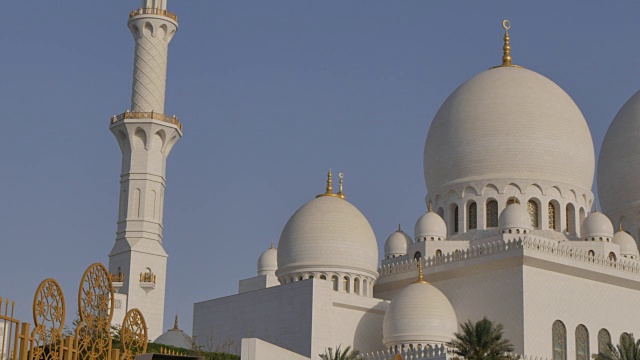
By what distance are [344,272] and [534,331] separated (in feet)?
19.0

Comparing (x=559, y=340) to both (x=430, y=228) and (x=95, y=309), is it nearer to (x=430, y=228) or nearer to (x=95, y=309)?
(x=430, y=228)

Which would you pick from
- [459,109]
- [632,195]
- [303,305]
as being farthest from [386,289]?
[632,195]

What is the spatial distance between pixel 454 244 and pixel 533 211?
2694mm

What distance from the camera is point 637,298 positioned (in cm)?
3203

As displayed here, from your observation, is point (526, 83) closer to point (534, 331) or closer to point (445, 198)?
point (445, 198)

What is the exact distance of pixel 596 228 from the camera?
106 feet

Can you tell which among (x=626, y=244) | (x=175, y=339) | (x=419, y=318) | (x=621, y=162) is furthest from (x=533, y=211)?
(x=175, y=339)

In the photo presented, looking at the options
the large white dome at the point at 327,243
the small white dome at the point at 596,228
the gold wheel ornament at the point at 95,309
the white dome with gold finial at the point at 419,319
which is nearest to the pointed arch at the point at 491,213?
the small white dome at the point at 596,228

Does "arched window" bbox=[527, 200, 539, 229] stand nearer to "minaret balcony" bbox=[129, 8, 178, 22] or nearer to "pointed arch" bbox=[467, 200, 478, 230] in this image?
"pointed arch" bbox=[467, 200, 478, 230]

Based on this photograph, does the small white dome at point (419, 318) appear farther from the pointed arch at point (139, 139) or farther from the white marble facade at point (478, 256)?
the pointed arch at point (139, 139)

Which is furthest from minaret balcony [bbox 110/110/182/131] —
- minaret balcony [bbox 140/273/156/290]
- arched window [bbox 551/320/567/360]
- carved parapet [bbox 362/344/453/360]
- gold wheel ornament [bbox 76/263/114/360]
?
gold wheel ornament [bbox 76/263/114/360]

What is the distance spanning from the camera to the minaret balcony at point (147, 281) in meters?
33.8

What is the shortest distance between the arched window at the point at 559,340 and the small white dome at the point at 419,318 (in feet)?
8.52

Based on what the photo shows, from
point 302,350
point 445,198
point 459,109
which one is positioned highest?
point 459,109
